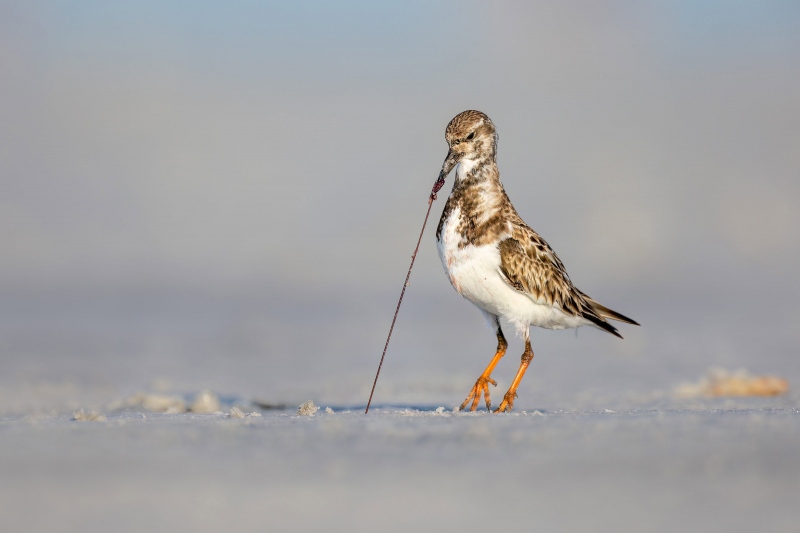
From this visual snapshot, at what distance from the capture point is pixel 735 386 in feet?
28.5

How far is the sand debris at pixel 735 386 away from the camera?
27.8ft

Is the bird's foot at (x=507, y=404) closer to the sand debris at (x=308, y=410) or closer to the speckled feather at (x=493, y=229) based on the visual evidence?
the speckled feather at (x=493, y=229)

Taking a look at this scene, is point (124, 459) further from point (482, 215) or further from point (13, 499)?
point (482, 215)

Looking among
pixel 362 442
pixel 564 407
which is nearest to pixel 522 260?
pixel 564 407

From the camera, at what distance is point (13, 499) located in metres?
4.08

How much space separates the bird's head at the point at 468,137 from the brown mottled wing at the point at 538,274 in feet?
1.96

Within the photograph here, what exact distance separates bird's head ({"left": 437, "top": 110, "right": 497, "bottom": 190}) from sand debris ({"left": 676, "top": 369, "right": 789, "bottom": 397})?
260cm

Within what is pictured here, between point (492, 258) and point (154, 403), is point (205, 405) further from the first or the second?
point (492, 258)

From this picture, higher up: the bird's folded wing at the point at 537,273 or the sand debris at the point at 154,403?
the bird's folded wing at the point at 537,273

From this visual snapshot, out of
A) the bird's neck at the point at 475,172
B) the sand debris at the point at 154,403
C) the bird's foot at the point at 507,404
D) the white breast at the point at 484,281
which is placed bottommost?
the sand debris at the point at 154,403

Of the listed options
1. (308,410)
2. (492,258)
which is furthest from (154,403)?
(492,258)

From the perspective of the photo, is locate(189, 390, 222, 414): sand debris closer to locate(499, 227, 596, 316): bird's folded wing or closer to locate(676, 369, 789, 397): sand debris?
locate(499, 227, 596, 316): bird's folded wing

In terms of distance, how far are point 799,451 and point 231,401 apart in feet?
16.3

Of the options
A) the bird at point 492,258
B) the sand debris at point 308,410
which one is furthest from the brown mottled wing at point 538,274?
the sand debris at point 308,410
